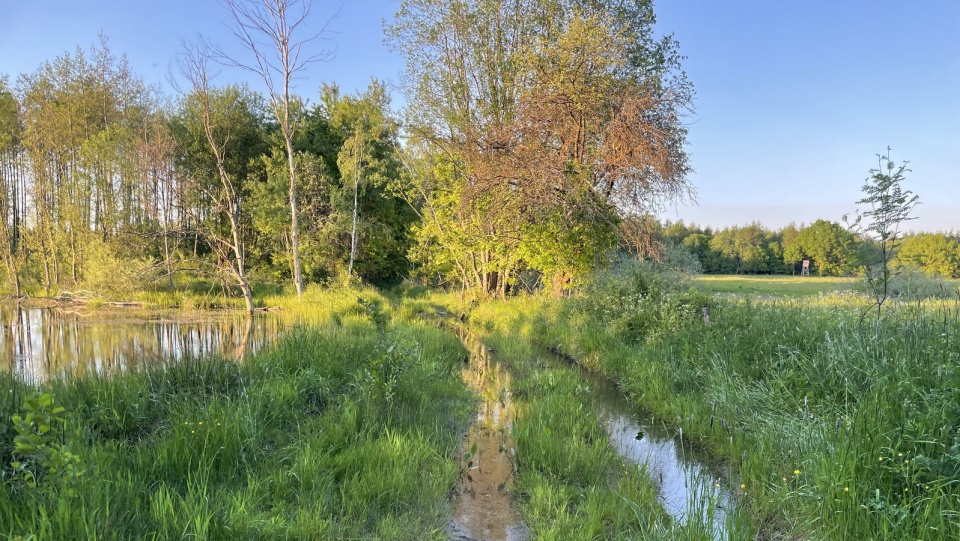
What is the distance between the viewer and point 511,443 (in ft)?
15.5

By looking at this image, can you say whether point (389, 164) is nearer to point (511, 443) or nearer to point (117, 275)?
point (117, 275)

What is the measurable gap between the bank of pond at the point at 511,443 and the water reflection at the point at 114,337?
64.5 inches

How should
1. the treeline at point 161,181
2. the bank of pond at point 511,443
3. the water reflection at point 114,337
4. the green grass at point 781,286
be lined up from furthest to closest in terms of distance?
the treeline at point 161,181
the green grass at point 781,286
the water reflection at point 114,337
the bank of pond at point 511,443

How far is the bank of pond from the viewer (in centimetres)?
262

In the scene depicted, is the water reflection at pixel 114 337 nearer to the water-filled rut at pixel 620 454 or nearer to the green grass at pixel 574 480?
the water-filled rut at pixel 620 454

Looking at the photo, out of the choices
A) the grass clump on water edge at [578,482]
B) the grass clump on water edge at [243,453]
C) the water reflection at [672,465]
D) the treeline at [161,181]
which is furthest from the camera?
the treeline at [161,181]

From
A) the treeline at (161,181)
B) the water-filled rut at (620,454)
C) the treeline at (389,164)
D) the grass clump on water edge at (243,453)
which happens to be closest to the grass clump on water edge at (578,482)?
the water-filled rut at (620,454)

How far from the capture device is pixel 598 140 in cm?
1251

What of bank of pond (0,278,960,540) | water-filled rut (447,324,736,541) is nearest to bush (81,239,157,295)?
bank of pond (0,278,960,540)

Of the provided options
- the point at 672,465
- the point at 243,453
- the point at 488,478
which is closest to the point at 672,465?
the point at 672,465

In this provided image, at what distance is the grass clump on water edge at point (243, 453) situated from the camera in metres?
2.48

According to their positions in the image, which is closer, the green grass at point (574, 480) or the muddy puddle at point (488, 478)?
the green grass at point (574, 480)

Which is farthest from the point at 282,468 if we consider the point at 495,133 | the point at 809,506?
the point at 495,133

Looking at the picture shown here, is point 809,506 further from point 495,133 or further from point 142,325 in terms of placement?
point 142,325
